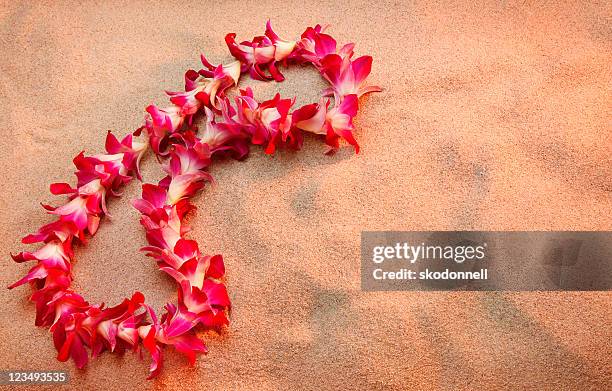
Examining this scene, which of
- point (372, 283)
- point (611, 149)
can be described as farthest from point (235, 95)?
point (611, 149)

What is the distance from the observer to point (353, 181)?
0.97 meters

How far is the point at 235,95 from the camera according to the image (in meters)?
1.11

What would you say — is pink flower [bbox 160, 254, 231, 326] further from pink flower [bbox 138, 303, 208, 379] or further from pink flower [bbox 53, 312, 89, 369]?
pink flower [bbox 53, 312, 89, 369]

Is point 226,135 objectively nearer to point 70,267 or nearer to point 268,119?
point 268,119

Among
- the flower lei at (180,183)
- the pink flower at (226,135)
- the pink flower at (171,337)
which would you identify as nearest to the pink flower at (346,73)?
the flower lei at (180,183)

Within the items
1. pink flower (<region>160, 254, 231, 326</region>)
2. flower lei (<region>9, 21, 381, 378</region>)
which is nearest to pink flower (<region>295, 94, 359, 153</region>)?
flower lei (<region>9, 21, 381, 378</region>)

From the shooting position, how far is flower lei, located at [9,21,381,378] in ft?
2.76

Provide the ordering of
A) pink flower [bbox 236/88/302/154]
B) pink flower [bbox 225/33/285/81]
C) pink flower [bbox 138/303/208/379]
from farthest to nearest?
pink flower [bbox 225/33/285/81], pink flower [bbox 236/88/302/154], pink flower [bbox 138/303/208/379]

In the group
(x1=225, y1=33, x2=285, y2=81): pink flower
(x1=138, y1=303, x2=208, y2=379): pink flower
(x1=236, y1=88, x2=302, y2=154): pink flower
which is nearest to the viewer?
(x1=138, y1=303, x2=208, y2=379): pink flower

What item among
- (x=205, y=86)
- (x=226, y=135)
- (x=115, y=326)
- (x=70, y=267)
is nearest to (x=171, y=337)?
(x=115, y=326)

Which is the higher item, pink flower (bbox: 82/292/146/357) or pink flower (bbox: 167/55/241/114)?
pink flower (bbox: 167/55/241/114)

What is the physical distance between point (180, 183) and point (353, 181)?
245 mm

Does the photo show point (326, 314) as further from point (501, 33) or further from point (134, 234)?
point (501, 33)

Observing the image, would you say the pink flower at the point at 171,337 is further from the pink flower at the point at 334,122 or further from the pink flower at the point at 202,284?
the pink flower at the point at 334,122
